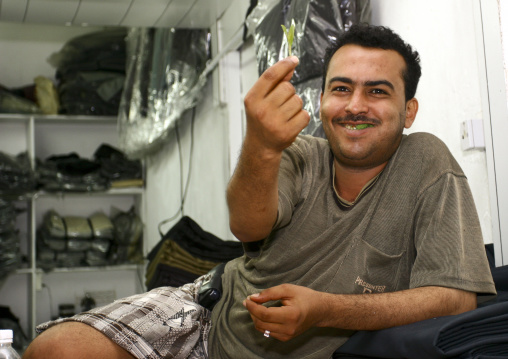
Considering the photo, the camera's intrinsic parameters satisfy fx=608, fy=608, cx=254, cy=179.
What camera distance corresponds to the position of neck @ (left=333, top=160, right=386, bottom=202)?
4.42 feet

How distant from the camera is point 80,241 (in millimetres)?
4652

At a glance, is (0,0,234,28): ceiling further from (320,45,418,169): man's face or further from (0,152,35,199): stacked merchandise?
(320,45,418,169): man's face

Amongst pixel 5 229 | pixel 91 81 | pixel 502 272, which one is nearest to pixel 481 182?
pixel 502 272

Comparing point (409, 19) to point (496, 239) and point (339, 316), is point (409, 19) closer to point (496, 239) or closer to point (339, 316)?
point (496, 239)

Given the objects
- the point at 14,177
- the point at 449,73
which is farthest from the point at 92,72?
the point at 449,73

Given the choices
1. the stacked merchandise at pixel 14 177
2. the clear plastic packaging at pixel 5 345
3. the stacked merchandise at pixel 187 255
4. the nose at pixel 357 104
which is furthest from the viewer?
the stacked merchandise at pixel 14 177

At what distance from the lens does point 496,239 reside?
4.85 feet

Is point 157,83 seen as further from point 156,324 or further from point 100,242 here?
point 156,324

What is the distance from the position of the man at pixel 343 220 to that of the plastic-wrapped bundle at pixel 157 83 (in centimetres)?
201

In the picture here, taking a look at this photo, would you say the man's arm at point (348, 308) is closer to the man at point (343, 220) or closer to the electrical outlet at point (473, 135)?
the man at point (343, 220)

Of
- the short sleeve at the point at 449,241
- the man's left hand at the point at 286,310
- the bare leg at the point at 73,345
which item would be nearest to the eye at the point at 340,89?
the short sleeve at the point at 449,241

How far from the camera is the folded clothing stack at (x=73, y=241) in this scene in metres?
4.53

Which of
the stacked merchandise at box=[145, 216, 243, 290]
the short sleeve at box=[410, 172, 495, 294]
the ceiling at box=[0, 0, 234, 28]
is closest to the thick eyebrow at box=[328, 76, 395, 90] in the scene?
the short sleeve at box=[410, 172, 495, 294]

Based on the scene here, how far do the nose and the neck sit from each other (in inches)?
5.1
